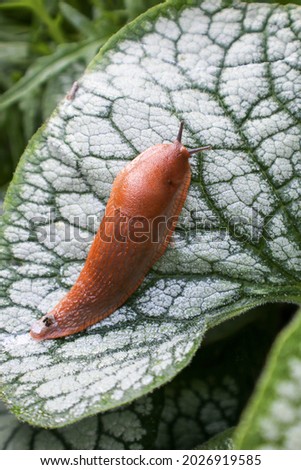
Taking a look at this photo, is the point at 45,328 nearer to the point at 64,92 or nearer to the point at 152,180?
the point at 152,180

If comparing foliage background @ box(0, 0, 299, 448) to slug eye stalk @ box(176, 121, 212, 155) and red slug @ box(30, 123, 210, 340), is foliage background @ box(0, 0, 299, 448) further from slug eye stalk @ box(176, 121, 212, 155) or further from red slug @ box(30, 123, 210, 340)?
slug eye stalk @ box(176, 121, 212, 155)

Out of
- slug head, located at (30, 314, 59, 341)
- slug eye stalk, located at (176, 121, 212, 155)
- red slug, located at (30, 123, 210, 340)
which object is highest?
slug eye stalk, located at (176, 121, 212, 155)

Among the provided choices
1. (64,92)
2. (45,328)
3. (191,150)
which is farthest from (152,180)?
(64,92)

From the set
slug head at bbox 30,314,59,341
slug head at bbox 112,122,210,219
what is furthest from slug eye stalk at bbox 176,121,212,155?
slug head at bbox 30,314,59,341

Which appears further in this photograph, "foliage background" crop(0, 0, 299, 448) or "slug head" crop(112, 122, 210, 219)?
"foliage background" crop(0, 0, 299, 448)

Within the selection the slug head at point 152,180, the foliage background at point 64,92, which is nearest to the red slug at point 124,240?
the slug head at point 152,180
